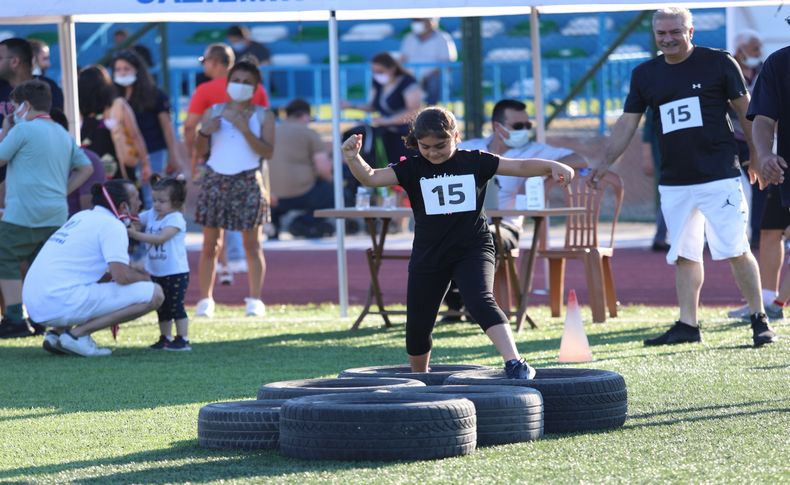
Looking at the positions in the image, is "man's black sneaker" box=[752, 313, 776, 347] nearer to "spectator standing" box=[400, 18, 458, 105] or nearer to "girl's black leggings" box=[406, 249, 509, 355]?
"girl's black leggings" box=[406, 249, 509, 355]

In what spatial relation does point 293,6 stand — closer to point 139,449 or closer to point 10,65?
point 10,65

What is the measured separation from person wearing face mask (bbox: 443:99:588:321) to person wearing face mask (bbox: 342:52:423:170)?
5.37 meters

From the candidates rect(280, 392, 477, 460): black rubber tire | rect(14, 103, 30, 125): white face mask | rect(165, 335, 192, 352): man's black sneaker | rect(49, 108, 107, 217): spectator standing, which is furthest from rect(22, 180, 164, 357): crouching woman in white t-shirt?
rect(280, 392, 477, 460): black rubber tire

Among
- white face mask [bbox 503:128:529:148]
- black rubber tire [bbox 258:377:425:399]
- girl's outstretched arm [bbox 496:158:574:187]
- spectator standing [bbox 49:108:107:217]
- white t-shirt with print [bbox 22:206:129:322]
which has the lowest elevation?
black rubber tire [bbox 258:377:425:399]

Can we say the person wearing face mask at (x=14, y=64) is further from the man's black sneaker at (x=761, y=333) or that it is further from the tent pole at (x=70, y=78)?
the man's black sneaker at (x=761, y=333)

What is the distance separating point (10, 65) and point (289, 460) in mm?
5931

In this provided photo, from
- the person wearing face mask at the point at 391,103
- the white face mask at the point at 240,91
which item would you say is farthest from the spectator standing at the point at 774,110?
the person wearing face mask at the point at 391,103

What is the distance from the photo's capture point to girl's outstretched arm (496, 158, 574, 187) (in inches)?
252

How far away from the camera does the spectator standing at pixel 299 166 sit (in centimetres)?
1773

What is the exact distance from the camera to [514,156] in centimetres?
1078

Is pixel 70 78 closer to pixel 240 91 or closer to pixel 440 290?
pixel 240 91

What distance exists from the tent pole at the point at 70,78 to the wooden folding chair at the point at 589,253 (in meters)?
3.74

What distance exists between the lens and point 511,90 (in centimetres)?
2228

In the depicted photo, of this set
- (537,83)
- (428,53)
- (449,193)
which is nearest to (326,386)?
(449,193)
